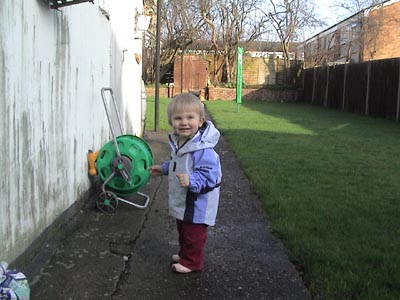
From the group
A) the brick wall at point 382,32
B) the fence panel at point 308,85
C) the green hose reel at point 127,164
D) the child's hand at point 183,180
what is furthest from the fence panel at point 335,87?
the child's hand at point 183,180

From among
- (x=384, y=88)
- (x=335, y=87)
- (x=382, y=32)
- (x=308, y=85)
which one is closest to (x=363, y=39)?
(x=382, y=32)

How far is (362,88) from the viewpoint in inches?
822

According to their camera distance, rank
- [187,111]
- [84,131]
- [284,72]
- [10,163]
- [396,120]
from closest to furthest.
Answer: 1. [10,163]
2. [187,111]
3. [84,131]
4. [396,120]
5. [284,72]

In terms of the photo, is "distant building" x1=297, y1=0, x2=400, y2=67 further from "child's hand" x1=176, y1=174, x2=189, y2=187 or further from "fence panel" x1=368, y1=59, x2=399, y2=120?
"child's hand" x1=176, y1=174, x2=189, y2=187

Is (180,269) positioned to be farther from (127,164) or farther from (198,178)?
(127,164)

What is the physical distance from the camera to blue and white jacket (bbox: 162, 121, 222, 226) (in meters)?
3.60

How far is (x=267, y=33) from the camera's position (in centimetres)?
3700

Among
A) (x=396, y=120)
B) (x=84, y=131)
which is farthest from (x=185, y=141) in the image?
(x=396, y=120)

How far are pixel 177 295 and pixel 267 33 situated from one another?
3524cm

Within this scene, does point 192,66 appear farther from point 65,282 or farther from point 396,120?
point 65,282

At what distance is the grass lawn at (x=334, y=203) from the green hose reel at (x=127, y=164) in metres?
1.37


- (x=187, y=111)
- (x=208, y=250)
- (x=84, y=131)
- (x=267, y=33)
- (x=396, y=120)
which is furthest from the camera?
(x=267, y=33)

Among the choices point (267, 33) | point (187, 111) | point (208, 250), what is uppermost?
point (267, 33)

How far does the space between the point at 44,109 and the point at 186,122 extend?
1.06m
